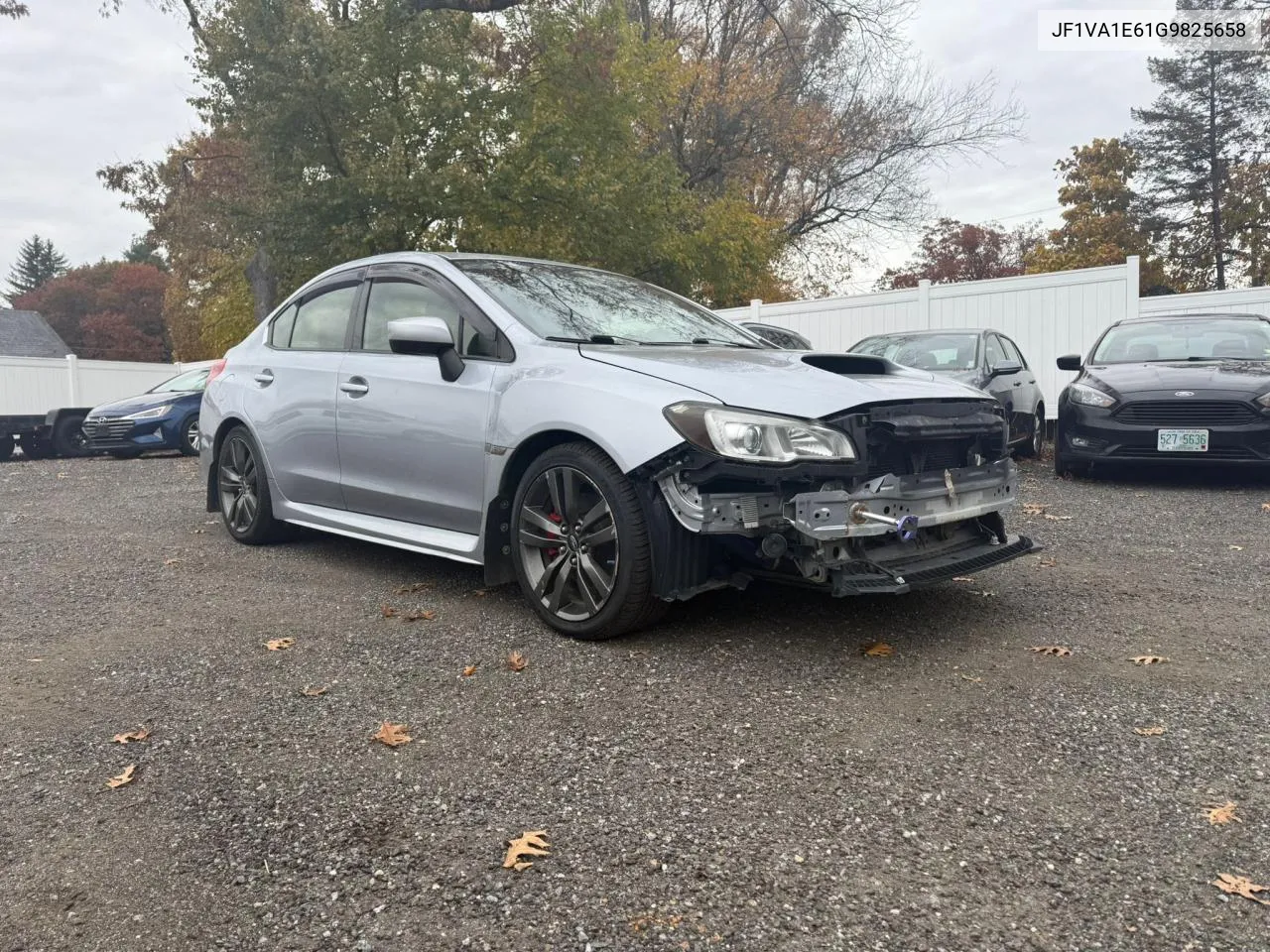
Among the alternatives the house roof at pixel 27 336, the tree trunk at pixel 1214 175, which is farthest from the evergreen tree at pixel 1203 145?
the house roof at pixel 27 336

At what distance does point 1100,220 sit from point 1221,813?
132 ft

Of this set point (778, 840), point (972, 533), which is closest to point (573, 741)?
point (778, 840)

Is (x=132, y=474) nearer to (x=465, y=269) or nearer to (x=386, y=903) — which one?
(x=465, y=269)

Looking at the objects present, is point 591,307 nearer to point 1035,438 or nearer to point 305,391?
point 305,391

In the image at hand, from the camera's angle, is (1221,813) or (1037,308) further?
(1037,308)

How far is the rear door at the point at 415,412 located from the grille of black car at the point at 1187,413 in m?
6.01

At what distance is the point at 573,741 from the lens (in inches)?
116

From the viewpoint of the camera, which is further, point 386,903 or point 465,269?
point 465,269

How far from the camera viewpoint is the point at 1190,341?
872cm

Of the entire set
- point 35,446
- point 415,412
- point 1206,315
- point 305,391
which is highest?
point 1206,315

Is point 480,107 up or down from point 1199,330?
up

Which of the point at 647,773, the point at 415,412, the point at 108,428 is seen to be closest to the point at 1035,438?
the point at 415,412

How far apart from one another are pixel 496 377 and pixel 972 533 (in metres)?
2.16

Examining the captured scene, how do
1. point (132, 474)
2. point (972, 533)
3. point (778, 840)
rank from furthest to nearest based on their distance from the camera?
point (132, 474) < point (972, 533) < point (778, 840)
